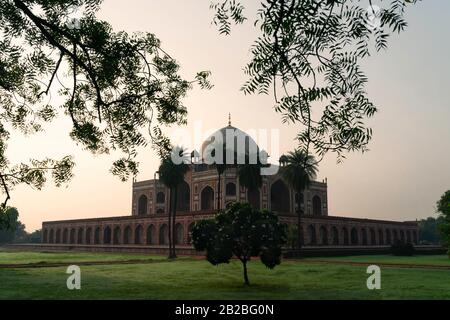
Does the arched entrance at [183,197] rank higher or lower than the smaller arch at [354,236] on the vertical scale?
higher

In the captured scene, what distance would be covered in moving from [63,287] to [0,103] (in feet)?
42.9

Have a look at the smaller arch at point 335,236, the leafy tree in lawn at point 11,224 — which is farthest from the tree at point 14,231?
the smaller arch at point 335,236

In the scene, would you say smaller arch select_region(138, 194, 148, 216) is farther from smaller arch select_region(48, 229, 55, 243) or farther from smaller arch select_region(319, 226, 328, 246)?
smaller arch select_region(319, 226, 328, 246)

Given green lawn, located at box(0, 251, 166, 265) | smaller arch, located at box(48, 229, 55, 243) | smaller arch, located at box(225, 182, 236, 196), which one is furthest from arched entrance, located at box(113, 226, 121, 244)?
smaller arch, located at box(48, 229, 55, 243)

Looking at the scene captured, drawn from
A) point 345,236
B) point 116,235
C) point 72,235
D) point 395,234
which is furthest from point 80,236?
point 395,234

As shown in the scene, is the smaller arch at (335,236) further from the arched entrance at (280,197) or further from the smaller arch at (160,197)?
the smaller arch at (160,197)

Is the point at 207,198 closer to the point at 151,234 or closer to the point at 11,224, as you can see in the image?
the point at 151,234

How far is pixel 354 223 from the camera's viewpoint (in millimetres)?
66312

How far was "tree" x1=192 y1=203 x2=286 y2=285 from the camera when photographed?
72.7 feet

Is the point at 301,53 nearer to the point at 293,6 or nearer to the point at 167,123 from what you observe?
the point at 293,6

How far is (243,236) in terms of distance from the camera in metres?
22.5

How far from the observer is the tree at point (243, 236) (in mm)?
22156

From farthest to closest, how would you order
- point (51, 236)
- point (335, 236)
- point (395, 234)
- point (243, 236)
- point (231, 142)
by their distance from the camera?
point (51, 236)
point (395, 234)
point (335, 236)
point (231, 142)
point (243, 236)
